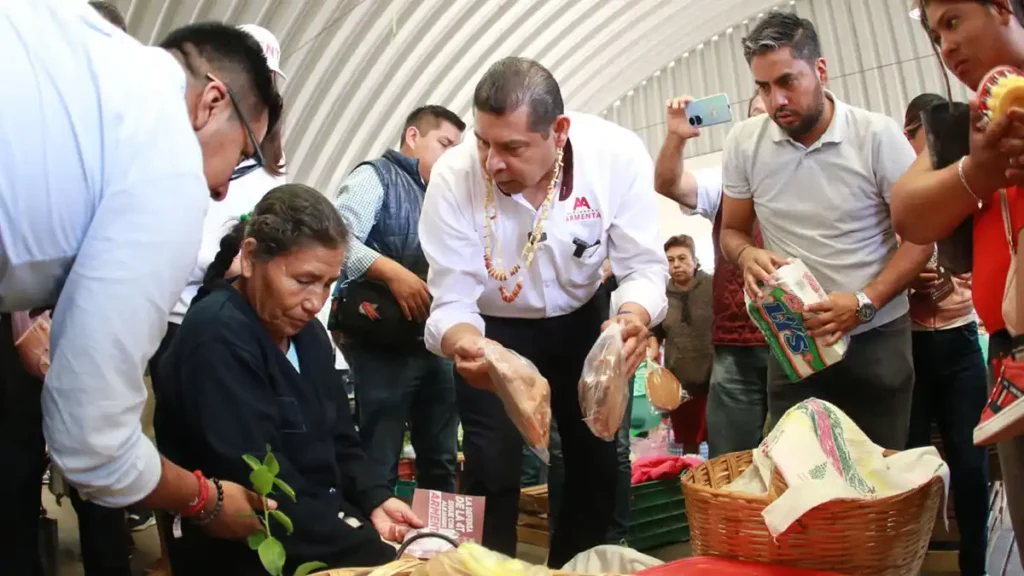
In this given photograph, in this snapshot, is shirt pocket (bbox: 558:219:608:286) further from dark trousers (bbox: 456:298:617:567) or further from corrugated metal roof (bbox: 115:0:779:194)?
corrugated metal roof (bbox: 115:0:779:194)

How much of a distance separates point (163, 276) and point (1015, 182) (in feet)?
3.93

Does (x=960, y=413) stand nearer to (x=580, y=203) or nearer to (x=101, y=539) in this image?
(x=580, y=203)

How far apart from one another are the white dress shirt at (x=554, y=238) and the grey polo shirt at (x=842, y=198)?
0.38 m

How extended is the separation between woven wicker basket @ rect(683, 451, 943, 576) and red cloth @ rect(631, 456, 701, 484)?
1.88 meters

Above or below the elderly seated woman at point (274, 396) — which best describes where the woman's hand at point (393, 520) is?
below

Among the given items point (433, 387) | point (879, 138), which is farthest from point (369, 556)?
point (879, 138)

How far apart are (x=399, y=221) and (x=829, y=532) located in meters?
1.96

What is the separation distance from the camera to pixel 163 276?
1.06 meters

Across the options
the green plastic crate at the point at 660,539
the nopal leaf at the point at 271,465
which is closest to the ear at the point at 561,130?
the nopal leaf at the point at 271,465

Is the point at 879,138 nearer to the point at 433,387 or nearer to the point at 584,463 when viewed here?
the point at 584,463

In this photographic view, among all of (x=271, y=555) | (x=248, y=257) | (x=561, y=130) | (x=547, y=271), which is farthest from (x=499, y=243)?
(x=271, y=555)

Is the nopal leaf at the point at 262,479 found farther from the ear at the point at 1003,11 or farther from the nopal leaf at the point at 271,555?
the ear at the point at 1003,11

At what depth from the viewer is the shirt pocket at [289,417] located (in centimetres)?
181

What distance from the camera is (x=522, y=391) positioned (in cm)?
186
